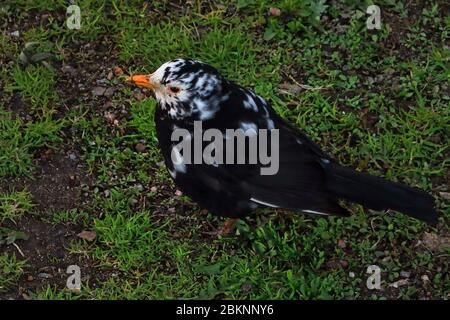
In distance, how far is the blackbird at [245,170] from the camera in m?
4.25

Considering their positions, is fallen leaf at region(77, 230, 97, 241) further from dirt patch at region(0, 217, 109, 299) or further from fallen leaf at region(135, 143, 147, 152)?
fallen leaf at region(135, 143, 147, 152)

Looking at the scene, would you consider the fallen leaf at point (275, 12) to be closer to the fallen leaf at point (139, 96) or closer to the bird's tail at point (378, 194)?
the fallen leaf at point (139, 96)

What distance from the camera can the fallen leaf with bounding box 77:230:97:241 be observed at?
4.84 metres

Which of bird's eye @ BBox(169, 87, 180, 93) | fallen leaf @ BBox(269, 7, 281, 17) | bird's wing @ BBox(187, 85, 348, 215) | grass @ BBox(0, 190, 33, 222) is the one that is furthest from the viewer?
fallen leaf @ BBox(269, 7, 281, 17)

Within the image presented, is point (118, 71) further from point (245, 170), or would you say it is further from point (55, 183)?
point (245, 170)

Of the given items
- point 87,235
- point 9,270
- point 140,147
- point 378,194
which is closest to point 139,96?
point 140,147

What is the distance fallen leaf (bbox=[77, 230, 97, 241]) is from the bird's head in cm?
101

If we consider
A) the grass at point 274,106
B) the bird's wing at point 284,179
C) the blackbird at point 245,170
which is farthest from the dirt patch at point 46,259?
the bird's wing at point 284,179

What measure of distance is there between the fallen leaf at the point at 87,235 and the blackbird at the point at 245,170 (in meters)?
0.75

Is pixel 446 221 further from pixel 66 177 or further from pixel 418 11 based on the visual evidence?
pixel 66 177

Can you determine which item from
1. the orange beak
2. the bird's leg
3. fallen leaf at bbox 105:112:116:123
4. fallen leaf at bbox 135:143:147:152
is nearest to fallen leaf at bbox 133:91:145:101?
fallen leaf at bbox 105:112:116:123

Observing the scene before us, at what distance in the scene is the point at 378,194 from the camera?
4.25 meters

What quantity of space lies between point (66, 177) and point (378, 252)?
2.11 m

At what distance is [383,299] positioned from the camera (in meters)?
4.61
